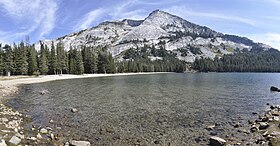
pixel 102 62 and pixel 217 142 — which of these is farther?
pixel 102 62

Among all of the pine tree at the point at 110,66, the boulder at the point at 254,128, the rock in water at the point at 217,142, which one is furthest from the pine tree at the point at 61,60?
the rock in water at the point at 217,142

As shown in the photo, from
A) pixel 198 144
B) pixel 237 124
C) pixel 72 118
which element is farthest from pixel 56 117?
pixel 237 124

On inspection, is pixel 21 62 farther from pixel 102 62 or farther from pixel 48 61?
pixel 102 62

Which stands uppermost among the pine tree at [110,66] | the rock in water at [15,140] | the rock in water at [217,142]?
the pine tree at [110,66]

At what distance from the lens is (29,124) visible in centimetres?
2338

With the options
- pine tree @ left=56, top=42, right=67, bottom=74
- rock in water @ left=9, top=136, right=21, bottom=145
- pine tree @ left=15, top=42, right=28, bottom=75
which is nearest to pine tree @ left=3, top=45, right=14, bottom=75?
pine tree @ left=15, top=42, right=28, bottom=75

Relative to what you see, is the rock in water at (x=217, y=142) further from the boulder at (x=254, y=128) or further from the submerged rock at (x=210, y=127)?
the boulder at (x=254, y=128)

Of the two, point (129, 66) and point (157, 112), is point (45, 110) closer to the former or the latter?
point (157, 112)

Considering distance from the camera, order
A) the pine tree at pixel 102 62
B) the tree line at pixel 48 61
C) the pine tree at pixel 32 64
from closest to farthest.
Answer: the tree line at pixel 48 61 → the pine tree at pixel 32 64 → the pine tree at pixel 102 62

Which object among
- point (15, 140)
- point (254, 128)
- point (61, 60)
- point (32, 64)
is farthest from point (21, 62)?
point (254, 128)

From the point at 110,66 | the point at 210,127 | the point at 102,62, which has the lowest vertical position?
the point at 210,127

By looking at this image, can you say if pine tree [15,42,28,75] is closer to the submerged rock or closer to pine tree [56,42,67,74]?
pine tree [56,42,67,74]

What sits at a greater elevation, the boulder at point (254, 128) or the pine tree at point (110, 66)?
the pine tree at point (110, 66)

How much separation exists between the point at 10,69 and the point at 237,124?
360 ft
